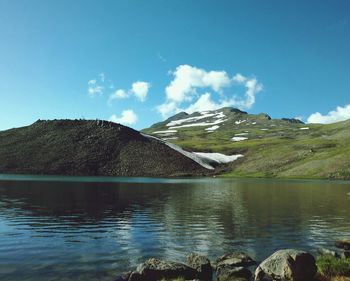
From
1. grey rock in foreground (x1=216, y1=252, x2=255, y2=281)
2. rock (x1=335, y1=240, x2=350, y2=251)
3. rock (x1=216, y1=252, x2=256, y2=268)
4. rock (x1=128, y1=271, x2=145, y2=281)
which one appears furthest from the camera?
rock (x1=335, y1=240, x2=350, y2=251)

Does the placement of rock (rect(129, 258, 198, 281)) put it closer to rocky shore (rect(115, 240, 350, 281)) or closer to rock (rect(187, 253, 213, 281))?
rocky shore (rect(115, 240, 350, 281))

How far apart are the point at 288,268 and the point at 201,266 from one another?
4865mm

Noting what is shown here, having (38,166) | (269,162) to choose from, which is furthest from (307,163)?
(38,166)

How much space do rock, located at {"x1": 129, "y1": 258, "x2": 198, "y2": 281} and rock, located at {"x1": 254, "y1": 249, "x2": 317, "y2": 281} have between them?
3.76 m

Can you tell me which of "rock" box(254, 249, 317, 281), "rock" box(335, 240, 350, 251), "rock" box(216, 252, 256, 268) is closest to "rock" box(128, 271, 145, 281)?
"rock" box(216, 252, 256, 268)

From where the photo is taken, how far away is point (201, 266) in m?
23.3

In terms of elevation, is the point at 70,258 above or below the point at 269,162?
below

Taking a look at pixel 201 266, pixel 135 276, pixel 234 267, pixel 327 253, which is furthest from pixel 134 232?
pixel 327 253

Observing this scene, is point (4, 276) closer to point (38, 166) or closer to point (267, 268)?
point (267, 268)

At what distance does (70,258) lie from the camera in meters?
26.3

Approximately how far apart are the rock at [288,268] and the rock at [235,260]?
2.30m

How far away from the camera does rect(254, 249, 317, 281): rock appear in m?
21.4

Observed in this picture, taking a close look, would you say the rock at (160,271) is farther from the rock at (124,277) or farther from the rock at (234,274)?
the rock at (234,274)

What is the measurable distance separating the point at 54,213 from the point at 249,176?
131 m
